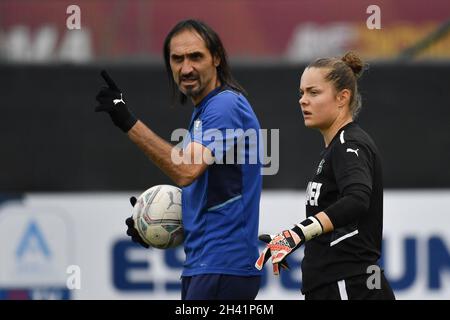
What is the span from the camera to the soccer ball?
510 centimetres

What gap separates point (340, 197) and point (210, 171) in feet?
2.17

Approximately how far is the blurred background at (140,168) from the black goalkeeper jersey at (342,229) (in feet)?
11.6

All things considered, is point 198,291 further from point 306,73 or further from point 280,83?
Result: point 280,83

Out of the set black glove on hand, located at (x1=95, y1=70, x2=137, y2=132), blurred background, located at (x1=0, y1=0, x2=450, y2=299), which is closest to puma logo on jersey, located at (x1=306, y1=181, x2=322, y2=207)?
black glove on hand, located at (x1=95, y1=70, x2=137, y2=132)

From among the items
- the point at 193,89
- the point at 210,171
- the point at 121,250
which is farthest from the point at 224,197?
the point at 121,250

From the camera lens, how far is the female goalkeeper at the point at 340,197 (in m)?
4.46

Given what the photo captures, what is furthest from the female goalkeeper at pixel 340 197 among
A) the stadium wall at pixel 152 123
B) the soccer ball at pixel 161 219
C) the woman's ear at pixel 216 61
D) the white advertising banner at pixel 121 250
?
the stadium wall at pixel 152 123

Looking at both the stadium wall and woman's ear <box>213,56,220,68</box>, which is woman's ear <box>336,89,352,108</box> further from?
the stadium wall

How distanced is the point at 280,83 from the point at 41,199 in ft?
7.53

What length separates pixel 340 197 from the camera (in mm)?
4492

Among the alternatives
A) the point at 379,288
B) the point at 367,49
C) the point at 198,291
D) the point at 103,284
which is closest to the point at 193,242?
the point at 198,291

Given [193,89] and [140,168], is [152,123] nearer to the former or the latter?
[140,168]

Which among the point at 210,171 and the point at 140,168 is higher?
the point at 140,168

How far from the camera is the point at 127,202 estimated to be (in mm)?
8570
